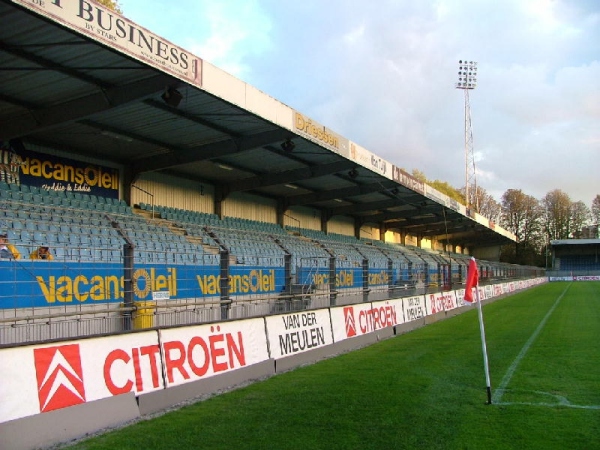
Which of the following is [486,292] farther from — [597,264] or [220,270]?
[597,264]

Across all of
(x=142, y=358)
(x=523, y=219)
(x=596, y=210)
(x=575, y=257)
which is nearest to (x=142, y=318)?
(x=142, y=358)

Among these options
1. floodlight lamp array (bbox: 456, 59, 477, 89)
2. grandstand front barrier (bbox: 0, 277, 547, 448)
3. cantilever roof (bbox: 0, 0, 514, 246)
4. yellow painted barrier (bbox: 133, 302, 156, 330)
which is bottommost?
grandstand front barrier (bbox: 0, 277, 547, 448)

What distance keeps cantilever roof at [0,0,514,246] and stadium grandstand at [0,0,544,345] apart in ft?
0.15

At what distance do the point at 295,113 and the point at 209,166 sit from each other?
6163 mm

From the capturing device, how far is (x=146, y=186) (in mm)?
20953

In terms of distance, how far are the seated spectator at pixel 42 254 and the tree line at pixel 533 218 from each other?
318 feet

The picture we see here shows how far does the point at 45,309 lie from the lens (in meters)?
8.05

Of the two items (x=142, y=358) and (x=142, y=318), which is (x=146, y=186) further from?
(x=142, y=358)

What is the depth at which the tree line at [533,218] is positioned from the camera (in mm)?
101625

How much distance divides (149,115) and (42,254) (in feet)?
26.0

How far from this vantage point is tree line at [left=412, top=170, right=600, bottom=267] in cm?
10162

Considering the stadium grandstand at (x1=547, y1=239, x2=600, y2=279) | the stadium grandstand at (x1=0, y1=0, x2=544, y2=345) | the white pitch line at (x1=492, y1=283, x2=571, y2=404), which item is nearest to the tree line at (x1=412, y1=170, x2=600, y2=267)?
the stadium grandstand at (x1=547, y1=239, x2=600, y2=279)

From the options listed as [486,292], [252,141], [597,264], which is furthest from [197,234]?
[597,264]

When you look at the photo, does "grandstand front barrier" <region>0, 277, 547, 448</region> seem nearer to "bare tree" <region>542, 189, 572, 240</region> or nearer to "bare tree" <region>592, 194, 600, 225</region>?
"bare tree" <region>542, 189, 572, 240</region>
